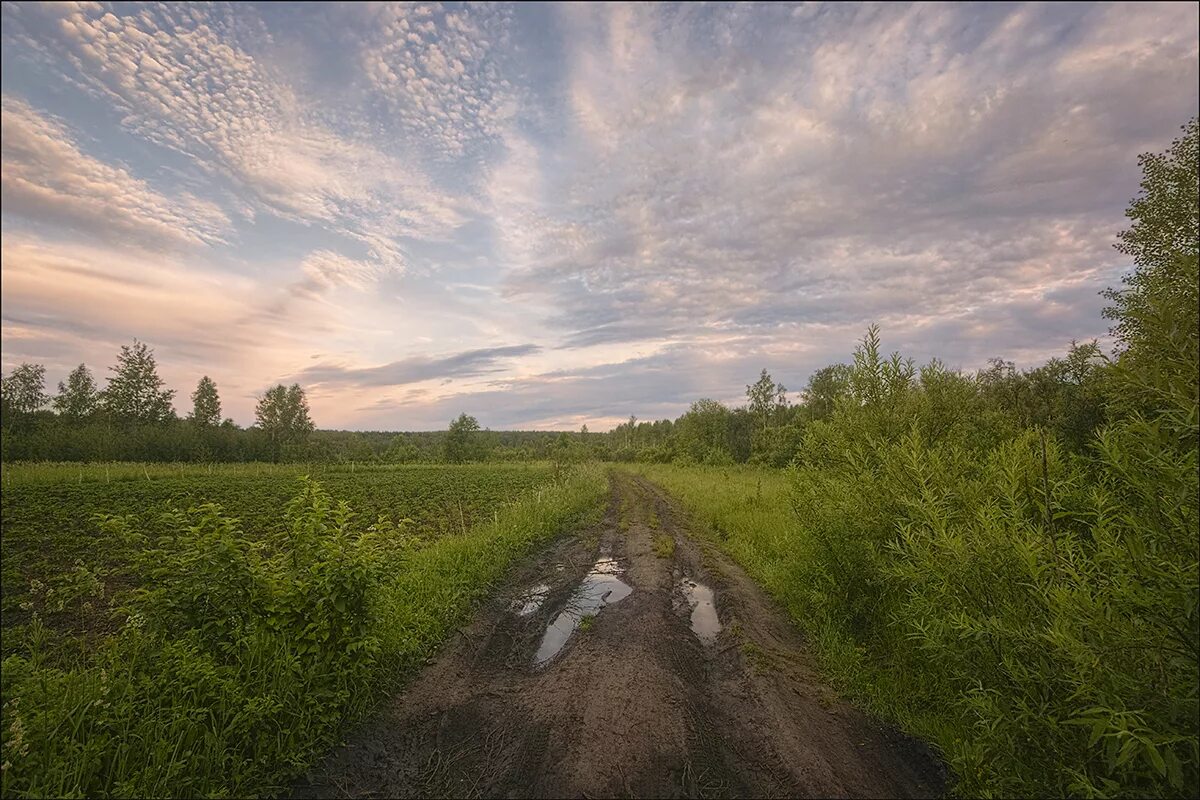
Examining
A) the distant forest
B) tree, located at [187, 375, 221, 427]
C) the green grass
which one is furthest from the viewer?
tree, located at [187, 375, 221, 427]

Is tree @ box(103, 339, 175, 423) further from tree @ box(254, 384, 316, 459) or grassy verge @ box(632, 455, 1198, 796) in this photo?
grassy verge @ box(632, 455, 1198, 796)

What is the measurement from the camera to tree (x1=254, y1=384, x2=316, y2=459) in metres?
75.0

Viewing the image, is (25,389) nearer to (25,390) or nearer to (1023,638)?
(25,390)

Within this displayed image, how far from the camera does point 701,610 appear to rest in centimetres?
909

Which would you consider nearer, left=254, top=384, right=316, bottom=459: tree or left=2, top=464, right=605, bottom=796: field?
left=2, top=464, right=605, bottom=796: field

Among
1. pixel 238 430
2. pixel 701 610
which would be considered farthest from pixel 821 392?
pixel 238 430

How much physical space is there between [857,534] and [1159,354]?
4930mm

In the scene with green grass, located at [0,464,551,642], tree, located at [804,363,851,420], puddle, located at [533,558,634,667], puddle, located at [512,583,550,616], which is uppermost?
tree, located at [804,363,851,420]

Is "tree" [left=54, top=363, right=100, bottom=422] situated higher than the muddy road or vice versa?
"tree" [left=54, top=363, right=100, bottom=422]

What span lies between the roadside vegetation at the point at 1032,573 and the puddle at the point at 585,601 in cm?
363

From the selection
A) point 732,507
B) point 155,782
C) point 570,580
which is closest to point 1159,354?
point 155,782

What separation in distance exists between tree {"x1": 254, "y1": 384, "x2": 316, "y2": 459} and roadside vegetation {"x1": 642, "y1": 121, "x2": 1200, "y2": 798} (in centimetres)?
8256

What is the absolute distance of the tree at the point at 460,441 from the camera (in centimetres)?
7512

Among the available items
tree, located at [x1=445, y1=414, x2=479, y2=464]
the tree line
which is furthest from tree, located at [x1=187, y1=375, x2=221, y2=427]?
tree, located at [x1=445, y1=414, x2=479, y2=464]
